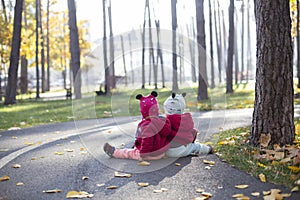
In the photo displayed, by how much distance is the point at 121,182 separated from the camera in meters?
4.54

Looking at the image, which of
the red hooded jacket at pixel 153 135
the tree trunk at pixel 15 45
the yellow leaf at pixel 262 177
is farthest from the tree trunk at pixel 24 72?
the yellow leaf at pixel 262 177

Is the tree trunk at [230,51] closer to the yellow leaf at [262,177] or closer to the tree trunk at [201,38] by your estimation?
the tree trunk at [201,38]

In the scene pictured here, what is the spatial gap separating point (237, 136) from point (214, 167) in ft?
6.81

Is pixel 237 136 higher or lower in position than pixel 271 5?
lower

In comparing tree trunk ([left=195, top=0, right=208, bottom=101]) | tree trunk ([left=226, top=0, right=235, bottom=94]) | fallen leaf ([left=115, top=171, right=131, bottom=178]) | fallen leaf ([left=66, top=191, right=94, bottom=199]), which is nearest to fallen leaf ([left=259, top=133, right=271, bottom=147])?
fallen leaf ([left=115, top=171, right=131, bottom=178])

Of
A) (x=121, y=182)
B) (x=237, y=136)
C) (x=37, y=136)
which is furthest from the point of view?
(x=37, y=136)

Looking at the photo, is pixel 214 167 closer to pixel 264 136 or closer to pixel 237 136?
pixel 264 136

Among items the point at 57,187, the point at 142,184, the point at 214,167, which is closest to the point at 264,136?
the point at 214,167

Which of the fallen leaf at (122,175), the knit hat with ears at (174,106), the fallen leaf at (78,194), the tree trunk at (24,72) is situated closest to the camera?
the fallen leaf at (78,194)

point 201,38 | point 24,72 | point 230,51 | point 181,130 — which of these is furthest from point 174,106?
point 24,72

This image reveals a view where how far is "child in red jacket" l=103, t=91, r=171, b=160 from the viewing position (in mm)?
5383

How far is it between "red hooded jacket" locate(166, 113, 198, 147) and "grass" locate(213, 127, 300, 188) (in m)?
0.50

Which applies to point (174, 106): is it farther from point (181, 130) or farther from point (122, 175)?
point (122, 175)

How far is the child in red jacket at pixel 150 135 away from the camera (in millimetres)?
5383
